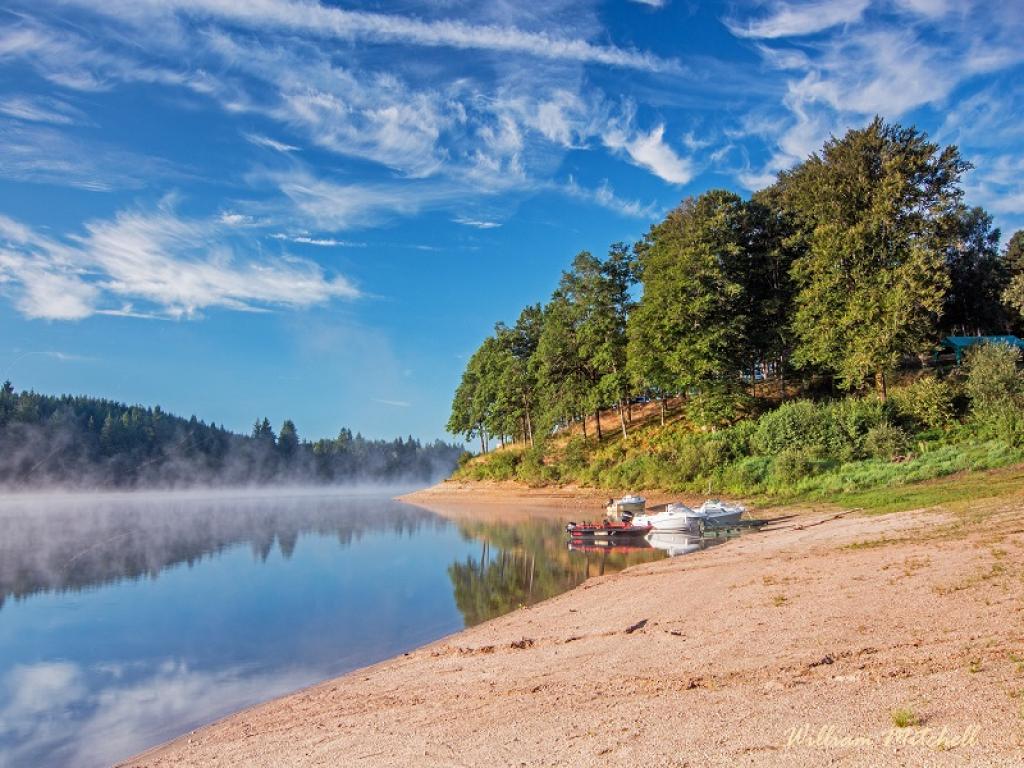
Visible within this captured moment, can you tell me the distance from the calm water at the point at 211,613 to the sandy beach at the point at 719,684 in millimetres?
1856

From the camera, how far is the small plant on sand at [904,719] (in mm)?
5262

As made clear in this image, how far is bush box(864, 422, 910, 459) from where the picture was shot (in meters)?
31.1

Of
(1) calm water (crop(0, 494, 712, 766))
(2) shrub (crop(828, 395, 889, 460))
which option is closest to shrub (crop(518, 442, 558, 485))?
(1) calm water (crop(0, 494, 712, 766))

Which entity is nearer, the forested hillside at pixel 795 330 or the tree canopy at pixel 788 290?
the forested hillside at pixel 795 330

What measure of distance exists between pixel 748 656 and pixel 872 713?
2530 millimetres

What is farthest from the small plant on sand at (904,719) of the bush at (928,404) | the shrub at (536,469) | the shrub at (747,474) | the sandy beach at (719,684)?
the shrub at (536,469)

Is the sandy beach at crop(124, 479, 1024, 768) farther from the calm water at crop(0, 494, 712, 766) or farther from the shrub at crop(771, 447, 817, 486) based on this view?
the shrub at crop(771, 447, 817, 486)

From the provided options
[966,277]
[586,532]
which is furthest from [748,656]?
[966,277]

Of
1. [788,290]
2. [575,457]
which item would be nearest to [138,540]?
[575,457]

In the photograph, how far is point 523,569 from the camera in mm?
22312

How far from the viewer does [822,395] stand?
45844 mm

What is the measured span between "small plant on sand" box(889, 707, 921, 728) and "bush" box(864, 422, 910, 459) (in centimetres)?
2955

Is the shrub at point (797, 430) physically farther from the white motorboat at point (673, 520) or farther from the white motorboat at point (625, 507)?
the white motorboat at point (673, 520)

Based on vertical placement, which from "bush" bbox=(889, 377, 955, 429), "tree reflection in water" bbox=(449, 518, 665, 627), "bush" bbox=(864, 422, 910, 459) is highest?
"bush" bbox=(889, 377, 955, 429)
